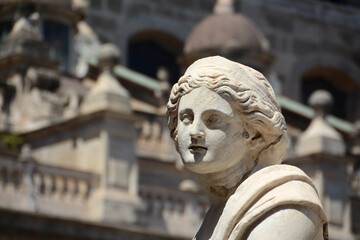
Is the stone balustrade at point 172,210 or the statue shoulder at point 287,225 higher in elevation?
the statue shoulder at point 287,225

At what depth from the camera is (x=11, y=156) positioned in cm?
2402

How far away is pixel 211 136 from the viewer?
297 inches

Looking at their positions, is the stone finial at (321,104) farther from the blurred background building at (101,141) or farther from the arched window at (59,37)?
the arched window at (59,37)

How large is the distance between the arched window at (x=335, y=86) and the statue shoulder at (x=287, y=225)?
39.5m

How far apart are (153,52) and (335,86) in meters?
5.69

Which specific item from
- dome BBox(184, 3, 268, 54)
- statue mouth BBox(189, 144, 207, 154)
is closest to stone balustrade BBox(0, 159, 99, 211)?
dome BBox(184, 3, 268, 54)

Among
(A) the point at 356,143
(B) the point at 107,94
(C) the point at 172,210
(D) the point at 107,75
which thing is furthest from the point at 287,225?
(A) the point at 356,143

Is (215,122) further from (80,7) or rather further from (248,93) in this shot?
(80,7)

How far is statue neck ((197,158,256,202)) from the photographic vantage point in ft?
25.0

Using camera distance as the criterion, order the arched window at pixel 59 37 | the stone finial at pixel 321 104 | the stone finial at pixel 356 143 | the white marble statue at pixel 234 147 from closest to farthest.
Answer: the white marble statue at pixel 234 147, the stone finial at pixel 321 104, the arched window at pixel 59 37, the stone finial at pixel 356 143

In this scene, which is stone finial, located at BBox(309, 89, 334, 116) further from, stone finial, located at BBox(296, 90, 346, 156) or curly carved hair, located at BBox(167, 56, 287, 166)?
curly carved hair, located at BBox(167, 56, 287, 166)

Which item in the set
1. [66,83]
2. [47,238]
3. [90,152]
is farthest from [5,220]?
[66,83]

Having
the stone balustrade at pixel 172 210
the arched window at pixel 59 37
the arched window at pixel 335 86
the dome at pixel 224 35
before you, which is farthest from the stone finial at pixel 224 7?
the stone balustrade at pixel 172 210

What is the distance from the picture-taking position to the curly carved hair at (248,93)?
7.56m
